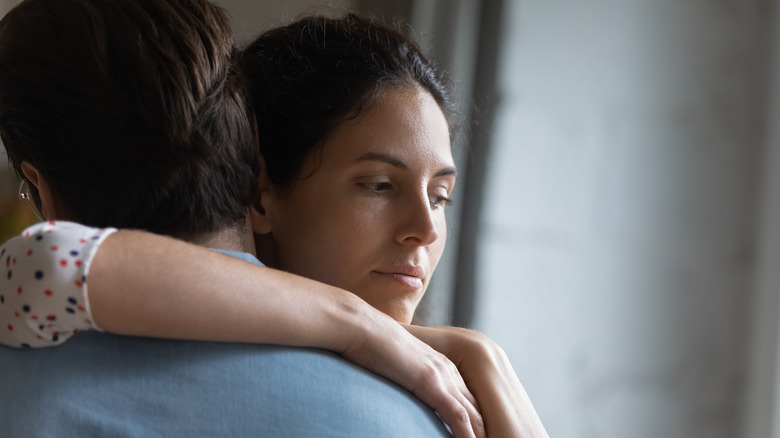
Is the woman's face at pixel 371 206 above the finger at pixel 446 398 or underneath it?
above

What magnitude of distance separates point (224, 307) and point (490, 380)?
0.33 m

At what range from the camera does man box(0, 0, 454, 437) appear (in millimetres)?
704

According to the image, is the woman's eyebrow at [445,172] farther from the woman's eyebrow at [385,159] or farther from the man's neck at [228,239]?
the man's neck at [228,239]

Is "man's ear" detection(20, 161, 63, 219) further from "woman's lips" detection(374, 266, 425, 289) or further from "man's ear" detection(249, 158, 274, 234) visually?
"woman's lips" detection(374, 266, 425, 289)

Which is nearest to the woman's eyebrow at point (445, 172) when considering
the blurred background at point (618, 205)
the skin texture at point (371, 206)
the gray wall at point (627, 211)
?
the skin texture at point (371, 206)

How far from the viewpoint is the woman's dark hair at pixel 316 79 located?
112cm

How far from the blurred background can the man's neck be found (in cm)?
82

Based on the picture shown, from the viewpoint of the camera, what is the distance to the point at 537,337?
203cm

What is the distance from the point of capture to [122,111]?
0.78m

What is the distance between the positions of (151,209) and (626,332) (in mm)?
1313

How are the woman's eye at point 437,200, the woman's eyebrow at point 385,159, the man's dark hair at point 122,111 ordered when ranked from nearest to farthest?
the man's dark hair at point 122,111
the woman's eyebrow at point 385,159
the woman's eye at point 437,200

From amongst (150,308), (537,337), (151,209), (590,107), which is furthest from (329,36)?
(537,337)

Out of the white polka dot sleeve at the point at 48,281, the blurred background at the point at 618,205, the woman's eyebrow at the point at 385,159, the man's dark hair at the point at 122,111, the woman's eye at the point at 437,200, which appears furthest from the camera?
the blurred background at the point at 618,205

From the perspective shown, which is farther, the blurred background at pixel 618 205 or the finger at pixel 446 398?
the blurred background at pixel 618 205
